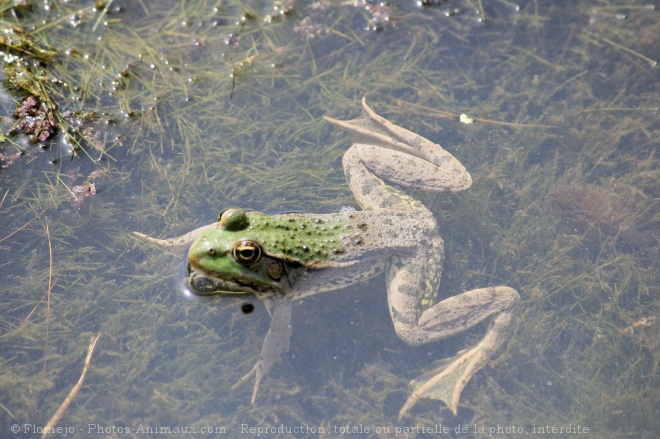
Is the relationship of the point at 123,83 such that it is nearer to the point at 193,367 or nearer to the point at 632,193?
the point at 193,367

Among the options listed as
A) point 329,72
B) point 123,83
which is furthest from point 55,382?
point 329,72

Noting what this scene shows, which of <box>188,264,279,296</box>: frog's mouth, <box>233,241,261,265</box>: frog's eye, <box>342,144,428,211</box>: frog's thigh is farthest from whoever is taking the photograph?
<box>342,144,428,211</box>: frog's thigh

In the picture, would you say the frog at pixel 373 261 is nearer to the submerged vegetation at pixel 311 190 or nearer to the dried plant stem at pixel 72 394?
the submerged vegetation at pixel 311 190

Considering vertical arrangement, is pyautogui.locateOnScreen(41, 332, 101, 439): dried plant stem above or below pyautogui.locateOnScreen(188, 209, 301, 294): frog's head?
below

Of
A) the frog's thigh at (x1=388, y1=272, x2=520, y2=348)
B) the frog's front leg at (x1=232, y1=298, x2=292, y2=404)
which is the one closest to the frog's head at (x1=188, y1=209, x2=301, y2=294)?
the frog's front leg at (x1=232, y1=298, x2=292, y2=404)

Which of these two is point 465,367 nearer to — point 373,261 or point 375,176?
point 373,261

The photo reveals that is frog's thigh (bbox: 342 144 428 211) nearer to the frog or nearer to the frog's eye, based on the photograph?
the frog

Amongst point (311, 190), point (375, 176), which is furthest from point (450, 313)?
point (311, 190)
